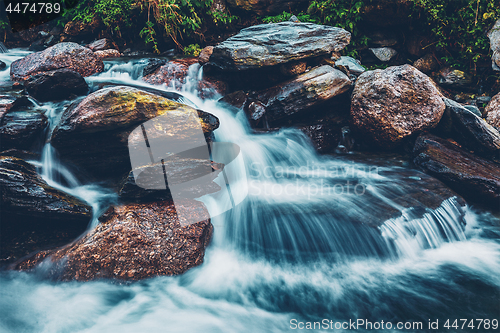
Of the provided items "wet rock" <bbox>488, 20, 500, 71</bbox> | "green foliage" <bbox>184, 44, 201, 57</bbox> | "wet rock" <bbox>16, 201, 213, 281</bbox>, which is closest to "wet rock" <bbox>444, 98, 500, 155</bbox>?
"wet rock" <bbox>488, 20, 500, 71</bbox>

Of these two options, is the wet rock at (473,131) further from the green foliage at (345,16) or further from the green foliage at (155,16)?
the green foliage at (155,16)

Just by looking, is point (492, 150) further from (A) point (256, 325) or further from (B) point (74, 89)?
(B) point (74, 89)

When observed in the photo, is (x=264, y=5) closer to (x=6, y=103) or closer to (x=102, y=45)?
(x=102, y=45)

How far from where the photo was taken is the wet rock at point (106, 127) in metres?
4.28

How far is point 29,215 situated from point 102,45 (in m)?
8.12

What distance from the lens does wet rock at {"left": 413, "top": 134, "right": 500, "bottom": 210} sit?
479cm

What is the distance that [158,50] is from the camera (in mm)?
9625

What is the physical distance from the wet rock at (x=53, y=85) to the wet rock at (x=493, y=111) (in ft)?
32.0

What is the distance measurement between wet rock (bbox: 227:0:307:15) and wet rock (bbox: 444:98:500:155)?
21.7 feet

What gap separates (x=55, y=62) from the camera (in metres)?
6.99

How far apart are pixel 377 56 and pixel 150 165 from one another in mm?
8320

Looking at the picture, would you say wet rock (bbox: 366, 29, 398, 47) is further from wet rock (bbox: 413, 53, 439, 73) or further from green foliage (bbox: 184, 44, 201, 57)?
green foliage (bbox: 184, 44, 201, 57)

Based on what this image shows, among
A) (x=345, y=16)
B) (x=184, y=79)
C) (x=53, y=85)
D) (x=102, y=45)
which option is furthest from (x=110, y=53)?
(x=345, y=16)

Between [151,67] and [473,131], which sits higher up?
[151,67]
